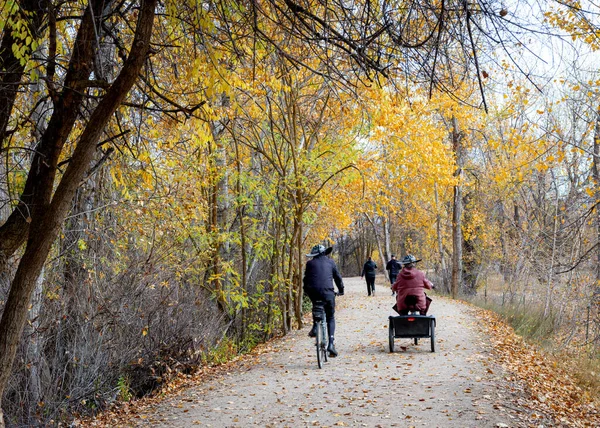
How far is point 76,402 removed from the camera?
9.55m

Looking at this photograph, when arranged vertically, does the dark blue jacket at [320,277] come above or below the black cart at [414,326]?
above

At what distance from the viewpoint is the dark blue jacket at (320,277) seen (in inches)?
426

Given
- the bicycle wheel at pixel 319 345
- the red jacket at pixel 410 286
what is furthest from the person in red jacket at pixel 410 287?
the bicycle wheel at pixel 319 345

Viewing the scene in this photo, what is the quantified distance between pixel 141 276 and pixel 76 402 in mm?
2561

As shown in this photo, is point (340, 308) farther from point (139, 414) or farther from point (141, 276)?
point (139, 414)

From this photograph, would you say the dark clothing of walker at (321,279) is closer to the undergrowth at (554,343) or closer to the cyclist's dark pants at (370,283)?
the undergrowth at (554,343)

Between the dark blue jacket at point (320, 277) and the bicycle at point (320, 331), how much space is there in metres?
0.24

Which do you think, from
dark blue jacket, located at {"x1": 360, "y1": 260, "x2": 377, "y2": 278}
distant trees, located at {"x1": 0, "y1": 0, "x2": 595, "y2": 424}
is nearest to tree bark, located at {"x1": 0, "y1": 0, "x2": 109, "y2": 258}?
distant trees, located at {"x1": 0, "y1": 0, "x2": 595, "y2": 424}

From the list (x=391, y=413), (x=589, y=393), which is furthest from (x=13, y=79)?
(x=589, y=393)

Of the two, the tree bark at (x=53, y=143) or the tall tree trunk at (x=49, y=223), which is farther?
the tree bark at (x=53, y=143)

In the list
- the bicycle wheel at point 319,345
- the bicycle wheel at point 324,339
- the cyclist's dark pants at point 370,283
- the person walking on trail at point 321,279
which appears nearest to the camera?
the bicycle wheel at point 319,345

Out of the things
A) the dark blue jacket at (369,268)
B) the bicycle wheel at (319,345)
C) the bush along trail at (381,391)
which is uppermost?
the dark blue jacket at (369,268)

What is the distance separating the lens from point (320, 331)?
10906mm

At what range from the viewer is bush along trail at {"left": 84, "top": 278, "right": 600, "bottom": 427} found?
24.6 ft
